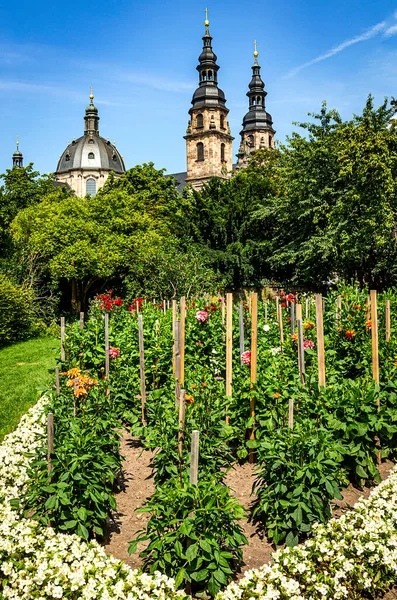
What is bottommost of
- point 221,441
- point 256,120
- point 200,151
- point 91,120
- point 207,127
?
point 221,441

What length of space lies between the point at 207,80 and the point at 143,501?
171 feet

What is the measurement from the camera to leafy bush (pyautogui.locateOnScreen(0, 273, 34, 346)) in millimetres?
15148

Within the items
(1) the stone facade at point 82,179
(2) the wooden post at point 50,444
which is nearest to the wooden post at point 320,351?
(2) the wooden post at point 50,444

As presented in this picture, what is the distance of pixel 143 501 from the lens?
411cm

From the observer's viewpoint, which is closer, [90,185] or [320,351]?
[320,351]

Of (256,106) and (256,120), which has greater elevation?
(256,106)

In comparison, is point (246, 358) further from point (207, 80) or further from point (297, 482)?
point (207, 80)

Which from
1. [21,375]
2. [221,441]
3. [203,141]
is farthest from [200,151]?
[221,441]

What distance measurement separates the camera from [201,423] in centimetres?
455

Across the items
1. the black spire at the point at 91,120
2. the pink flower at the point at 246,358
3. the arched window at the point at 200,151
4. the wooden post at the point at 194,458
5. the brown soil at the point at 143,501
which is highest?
the black spire at the point at 91,120

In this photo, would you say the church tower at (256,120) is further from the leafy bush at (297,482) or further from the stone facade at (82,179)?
the leafy bush at (297,482)

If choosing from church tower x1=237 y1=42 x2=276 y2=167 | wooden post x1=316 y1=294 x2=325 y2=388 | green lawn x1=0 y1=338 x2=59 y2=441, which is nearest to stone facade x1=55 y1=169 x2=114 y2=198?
church tower x1=237 y1=42 x2=276 y2=167

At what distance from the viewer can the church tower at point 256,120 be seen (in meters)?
59.4

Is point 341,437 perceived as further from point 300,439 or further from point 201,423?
point 201,423
